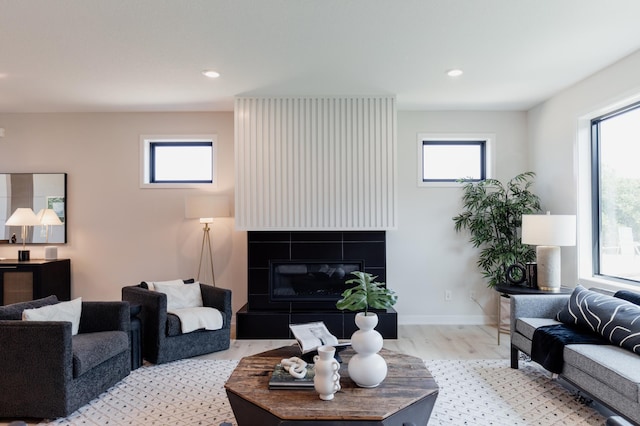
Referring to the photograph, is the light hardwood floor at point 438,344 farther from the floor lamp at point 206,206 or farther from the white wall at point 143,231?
the floor lamp at point 206,206

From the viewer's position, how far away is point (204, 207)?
14.7 ft

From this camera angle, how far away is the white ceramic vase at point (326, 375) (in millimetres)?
2016

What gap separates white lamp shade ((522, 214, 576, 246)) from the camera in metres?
3.66

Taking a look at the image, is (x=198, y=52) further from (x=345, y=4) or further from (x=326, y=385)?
(x=326, y=385)

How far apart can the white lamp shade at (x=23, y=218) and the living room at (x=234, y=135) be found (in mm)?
404

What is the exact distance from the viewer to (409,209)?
500cm

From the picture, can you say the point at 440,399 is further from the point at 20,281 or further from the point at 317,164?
the point at 20,281

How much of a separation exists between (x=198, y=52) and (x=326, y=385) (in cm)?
276

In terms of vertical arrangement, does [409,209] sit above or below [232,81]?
below

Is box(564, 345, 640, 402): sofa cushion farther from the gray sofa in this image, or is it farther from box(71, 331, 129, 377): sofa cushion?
box(71, 331, 129, 377): sofa cushion

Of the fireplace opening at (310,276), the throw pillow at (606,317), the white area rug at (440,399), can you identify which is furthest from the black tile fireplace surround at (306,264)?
the throw pillow at (606,317)

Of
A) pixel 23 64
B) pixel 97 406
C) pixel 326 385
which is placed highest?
pixel 23 64

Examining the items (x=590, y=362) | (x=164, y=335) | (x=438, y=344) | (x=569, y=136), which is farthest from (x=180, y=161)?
(x=590, y=362)

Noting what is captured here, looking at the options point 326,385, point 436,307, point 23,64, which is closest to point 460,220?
point 436,307
